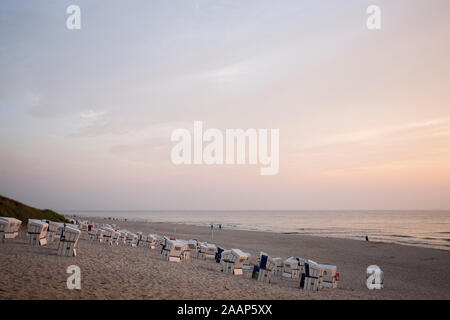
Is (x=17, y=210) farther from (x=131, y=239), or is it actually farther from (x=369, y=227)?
(x=369, y=227)

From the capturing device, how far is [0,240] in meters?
13.1

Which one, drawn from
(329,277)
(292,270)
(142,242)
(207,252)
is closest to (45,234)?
(142,242)

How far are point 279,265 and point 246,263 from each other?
5.23 ft

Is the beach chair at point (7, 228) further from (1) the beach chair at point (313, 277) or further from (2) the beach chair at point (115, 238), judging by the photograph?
(1) the beach chair at point (313, 277)

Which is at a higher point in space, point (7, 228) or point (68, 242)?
point (7, 228)

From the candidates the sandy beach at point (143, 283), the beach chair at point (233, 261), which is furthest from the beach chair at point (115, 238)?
the beach chair at point (233, 261)

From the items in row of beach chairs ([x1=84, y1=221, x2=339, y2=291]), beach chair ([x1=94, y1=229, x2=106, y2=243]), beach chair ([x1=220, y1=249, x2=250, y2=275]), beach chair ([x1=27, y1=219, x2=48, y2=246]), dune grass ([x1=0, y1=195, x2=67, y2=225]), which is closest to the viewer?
row of beach chairs ([x1=84, y1=221, x2=339, y2=291])

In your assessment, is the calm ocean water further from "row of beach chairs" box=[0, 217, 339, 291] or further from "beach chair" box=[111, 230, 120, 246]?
"beach chair" box=[111, 230, 120, 246]

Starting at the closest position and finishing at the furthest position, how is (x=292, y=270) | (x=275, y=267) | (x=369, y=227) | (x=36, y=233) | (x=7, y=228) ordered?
(x=36, y=233) → (x=292, y=270) → (x=7, y=228) → (x=275, y=267) → (x=369, y=227)

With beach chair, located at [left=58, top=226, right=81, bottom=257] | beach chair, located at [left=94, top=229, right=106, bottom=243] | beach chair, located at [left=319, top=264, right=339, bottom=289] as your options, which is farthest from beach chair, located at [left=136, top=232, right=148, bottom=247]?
beach chair, located at [left=319, top=264, right=339, bottom=289]

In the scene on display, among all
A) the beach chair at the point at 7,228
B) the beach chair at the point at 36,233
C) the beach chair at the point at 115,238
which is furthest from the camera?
the beach chair at the point at 115,238

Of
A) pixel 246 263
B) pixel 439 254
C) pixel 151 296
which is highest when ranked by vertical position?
pixel 151 296

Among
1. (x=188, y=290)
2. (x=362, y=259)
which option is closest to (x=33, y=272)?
(x=188, y=290)
